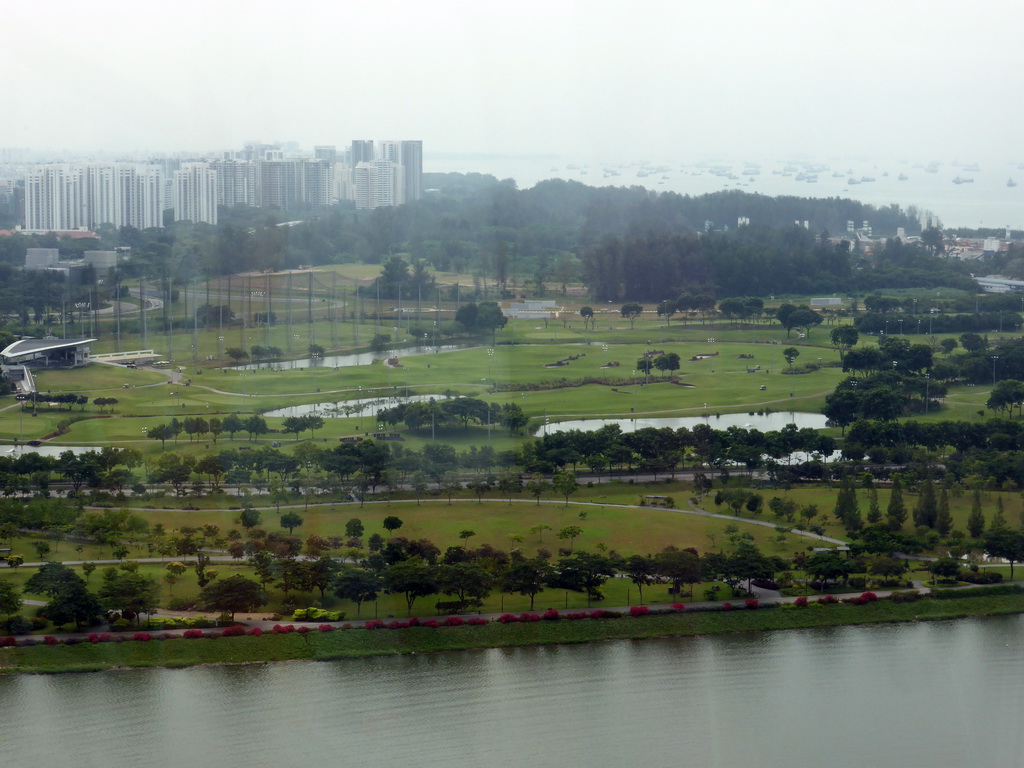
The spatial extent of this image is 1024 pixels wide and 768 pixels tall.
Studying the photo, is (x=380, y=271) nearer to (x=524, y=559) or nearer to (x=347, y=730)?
(x=524, y=559)

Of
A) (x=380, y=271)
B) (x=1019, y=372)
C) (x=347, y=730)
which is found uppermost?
(x=380, y=271)

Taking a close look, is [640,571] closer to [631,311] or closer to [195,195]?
[631,311]

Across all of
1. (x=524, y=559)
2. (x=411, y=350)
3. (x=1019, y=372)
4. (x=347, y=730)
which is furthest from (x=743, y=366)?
(x=347, y=730)

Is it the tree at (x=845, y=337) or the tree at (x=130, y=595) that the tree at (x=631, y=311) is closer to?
the tree at (x=845, y=337)

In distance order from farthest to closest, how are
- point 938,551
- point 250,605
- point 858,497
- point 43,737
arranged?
point 858,497 → point 938,551 → point 250,605 → point 43,737

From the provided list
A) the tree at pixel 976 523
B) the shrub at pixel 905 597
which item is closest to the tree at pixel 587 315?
the tree at pixel 976 523

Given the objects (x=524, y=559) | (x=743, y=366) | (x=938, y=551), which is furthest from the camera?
(x=743, y=366)

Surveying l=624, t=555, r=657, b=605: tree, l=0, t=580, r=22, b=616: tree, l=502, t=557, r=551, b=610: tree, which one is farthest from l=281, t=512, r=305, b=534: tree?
l=624, t=555, r=657, b=605: tree
